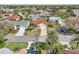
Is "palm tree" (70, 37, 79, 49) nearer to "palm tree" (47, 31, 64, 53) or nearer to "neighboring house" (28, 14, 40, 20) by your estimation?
"palm tree" (47, 31, 64, 53)

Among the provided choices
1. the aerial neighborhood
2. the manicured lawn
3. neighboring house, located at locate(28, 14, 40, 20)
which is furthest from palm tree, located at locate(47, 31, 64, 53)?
neighboring house, located at locate(28, 14, 40, 20)

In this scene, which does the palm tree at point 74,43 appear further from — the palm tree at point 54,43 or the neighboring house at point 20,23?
the neighboring house at point 20,23

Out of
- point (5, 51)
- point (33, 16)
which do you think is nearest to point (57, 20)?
point (33, 16)

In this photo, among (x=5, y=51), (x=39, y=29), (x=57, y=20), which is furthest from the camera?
(x=57, y=20)

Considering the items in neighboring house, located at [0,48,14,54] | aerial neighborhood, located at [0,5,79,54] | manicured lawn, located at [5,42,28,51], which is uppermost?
aerial neighborhood, located at [0,5,79,54]

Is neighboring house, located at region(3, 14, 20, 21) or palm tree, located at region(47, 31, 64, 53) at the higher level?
neighboring house, located at region(3, 14, 20, 21)

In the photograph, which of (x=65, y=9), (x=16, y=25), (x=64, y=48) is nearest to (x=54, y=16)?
(x=65, y=9)

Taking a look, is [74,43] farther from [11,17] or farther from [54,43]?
[11,17]
